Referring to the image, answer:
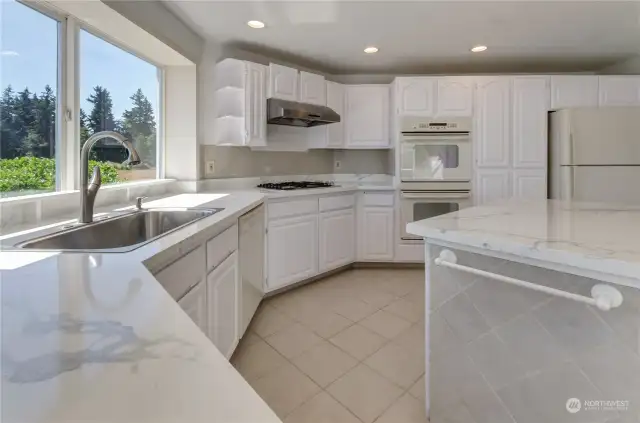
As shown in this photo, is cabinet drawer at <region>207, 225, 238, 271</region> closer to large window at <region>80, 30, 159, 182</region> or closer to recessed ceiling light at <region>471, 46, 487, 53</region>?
large window at <region>80, 30, 159, 182</region>

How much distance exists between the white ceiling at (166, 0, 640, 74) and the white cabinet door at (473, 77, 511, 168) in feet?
1.02

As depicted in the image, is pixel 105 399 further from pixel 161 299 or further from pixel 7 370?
pixel 161 299

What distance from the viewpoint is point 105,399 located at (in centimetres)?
35

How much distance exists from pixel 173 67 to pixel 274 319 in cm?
220

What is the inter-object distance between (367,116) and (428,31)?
3.65 ft

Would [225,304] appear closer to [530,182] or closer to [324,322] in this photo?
[324,322]

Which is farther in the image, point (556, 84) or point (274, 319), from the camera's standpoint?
point (556, 84)

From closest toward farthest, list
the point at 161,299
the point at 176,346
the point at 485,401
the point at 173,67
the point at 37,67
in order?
the point at 176,346, the point at 161,299, the point at 485,401, the point at 37,67, the point at 173,67

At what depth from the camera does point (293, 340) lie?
2.19 metres

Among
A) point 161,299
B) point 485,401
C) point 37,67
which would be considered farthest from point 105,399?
point 37,67

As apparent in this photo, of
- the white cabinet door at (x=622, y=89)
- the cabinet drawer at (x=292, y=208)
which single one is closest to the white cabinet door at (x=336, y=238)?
the cabinet drawer at (x=292, y=208)

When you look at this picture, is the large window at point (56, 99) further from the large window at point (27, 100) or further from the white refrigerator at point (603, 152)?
the white refrigerator at point (603, 152)

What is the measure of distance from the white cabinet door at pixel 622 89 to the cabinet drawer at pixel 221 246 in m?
3.89

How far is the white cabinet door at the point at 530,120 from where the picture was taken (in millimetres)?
3541
